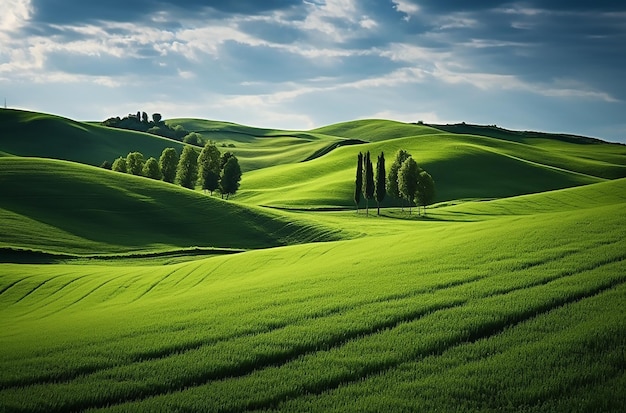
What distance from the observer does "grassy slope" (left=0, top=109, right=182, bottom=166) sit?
173375mm

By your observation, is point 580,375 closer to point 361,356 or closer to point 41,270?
point 361,356

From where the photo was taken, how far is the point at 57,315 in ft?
85.6

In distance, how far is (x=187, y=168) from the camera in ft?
348

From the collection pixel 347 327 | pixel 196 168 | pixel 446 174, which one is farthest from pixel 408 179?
pixel 347 327

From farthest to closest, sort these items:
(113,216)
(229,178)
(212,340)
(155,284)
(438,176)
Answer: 1. (438,176)
2. (229,178)
3. (113,216)
4. (155,284)
5. (212,340)

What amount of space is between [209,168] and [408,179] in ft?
117

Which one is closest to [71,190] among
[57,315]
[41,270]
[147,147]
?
[41,270]

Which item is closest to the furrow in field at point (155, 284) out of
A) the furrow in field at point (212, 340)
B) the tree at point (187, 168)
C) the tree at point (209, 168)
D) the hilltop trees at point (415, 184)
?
the furrow in field at point (212, 340)

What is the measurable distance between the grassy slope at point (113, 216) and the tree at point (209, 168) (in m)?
19.8

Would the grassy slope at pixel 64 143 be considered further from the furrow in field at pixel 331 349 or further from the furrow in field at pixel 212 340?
the furrow in field at pixel 331 349

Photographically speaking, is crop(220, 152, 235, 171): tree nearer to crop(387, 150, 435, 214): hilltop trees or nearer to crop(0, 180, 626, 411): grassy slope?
crop(387, 150, 435, 214): hilltop trees

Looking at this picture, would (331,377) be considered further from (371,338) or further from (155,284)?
(155,284)

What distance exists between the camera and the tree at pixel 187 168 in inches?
4161

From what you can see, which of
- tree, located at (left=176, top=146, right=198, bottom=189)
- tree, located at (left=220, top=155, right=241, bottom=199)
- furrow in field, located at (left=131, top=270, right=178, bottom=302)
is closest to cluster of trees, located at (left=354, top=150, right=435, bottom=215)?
tree, located at (left=220, top=155, right=241, bottom=199)
